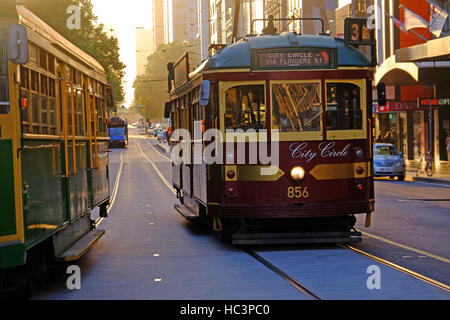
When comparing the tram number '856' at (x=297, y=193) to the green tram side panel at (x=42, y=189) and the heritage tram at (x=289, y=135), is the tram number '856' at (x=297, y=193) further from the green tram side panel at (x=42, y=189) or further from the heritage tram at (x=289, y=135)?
the green tram side panel at (x=42, y=189)

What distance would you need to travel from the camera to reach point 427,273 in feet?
33.9

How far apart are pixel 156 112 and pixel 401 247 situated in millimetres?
137893

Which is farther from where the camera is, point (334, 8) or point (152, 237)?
point (334, 8)

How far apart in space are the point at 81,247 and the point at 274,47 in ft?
13.8

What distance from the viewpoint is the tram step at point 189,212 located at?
52.8 feet

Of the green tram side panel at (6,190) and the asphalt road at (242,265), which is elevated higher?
the green tram side panel at (6,190)

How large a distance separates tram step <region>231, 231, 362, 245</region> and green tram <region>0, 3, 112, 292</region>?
7.06 ft

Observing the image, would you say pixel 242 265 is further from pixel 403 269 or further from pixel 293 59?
pixel 293 59

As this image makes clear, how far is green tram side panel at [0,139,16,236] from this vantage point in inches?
315

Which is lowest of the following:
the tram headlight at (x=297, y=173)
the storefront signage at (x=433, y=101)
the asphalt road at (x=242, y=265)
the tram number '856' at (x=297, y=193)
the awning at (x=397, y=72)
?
the asphalt road at (x=242, y=265)

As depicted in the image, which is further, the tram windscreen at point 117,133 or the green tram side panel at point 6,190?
the tram windscreen at point 117,133

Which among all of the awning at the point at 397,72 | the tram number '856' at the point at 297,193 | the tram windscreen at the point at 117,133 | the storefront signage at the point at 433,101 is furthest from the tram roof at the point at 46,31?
the tram windscreen at the point at 117,133
